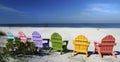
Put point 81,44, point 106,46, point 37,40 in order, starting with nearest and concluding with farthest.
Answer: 1. point 106,46
2. point 81,44
3. point 37,40

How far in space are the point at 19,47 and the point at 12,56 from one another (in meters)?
0.94

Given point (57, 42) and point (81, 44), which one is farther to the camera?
point (57, 42)

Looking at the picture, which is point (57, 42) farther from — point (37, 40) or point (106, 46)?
point (106, 46)

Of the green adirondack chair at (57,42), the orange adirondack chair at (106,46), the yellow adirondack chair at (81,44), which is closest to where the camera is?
the orange adirondack chair at (106,46)

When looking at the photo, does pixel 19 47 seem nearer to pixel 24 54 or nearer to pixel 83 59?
pixel 24 54

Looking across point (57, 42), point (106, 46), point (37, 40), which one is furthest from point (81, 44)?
point (37, 40)

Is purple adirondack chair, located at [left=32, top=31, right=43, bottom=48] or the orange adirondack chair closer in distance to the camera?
the orange adirondack chair

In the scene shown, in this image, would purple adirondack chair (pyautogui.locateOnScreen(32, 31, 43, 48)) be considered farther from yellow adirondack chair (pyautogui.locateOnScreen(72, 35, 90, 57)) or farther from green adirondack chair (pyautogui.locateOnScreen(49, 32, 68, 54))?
yellow adirondack chair (pyautogui.locateOnScreen(72, 35, 90, 57))

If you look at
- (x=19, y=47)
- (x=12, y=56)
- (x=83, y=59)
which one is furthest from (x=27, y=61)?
(x=83, y=59)

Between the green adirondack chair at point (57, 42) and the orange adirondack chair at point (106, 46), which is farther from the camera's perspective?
the green adirondack chair at point (57, 42)

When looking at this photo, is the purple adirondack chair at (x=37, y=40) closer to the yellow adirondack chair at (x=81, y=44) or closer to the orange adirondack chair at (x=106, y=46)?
the yellow adirondack chair at (x=81, y=44)

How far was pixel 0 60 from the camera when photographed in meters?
7.95

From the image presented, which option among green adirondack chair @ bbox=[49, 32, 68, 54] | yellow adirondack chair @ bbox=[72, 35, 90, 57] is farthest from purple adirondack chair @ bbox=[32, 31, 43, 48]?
yellow adirondack chair @ bbox=[72, 35, 90, 57]

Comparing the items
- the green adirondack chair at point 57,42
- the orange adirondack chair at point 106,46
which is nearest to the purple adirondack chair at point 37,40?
the green adirondack chair at point 57,42
